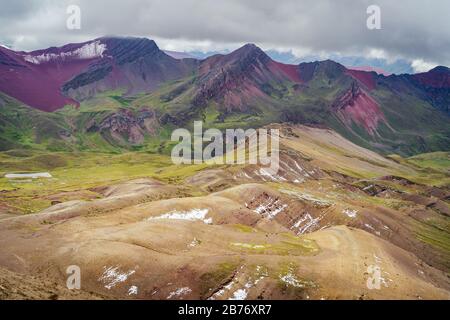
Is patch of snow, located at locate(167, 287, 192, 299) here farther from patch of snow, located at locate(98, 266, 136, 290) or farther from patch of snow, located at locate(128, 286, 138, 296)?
patch of snow, located at locate(98, 266, 136, 290)

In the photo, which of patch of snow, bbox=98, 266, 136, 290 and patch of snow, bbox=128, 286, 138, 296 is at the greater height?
patch of snow, bbox=98, 266, 136, 290

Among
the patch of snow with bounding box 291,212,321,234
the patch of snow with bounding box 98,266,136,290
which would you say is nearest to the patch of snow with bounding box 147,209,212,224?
the patch of snow with bounding box 291,212,321,234

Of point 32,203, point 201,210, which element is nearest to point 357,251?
point 201,210

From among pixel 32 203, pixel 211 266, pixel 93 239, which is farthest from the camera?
pixel 32 203

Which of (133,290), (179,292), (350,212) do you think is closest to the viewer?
(179,292)

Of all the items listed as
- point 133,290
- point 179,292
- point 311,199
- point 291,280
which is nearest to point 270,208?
point 311,199

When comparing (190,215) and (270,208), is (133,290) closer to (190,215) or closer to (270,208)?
(190,215)
